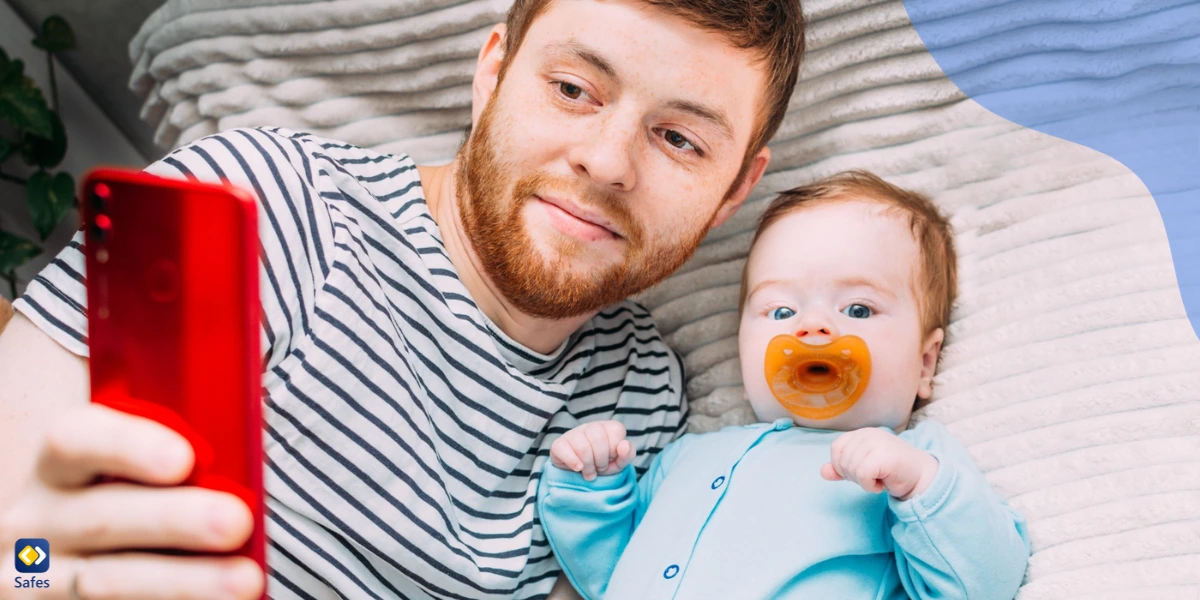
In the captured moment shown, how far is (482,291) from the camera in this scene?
1164 mm

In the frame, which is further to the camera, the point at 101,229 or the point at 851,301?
the point at 851,301

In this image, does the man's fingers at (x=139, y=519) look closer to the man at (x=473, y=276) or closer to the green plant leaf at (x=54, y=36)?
the man at (x=473, y=276)

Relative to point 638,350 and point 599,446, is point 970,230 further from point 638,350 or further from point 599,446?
point 599,446

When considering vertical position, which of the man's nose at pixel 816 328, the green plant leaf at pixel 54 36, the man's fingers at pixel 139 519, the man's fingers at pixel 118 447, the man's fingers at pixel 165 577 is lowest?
the man's fingers at pixel 165 577

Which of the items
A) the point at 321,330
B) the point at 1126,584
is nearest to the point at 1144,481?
the point at 1126,584

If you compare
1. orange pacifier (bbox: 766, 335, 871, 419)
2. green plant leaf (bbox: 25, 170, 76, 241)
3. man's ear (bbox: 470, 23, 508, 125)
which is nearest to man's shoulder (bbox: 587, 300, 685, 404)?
orange pacifier (bbox: 766, 335, 871, 419)

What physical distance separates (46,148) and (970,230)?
5.18ft

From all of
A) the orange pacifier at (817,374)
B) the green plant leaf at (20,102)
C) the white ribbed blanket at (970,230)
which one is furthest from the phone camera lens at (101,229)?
the green plant leaf at (20,102)

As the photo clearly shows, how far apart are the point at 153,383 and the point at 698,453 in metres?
0.76

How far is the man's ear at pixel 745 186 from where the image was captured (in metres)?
1.26

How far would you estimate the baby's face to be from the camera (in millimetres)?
1112

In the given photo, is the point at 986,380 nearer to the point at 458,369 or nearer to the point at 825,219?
the point at 825,219

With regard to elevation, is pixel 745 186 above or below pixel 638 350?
above

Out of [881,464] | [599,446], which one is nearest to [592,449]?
[599,446]
